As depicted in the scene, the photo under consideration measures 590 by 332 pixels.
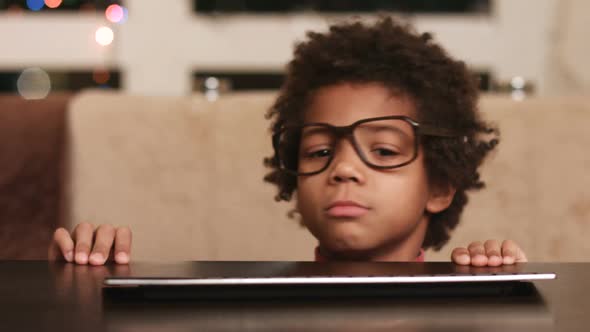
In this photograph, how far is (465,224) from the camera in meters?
1.62

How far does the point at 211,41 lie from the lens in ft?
7.47

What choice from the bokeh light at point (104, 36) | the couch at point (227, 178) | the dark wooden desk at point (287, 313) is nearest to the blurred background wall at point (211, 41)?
the bokeh light at point (104, 36)

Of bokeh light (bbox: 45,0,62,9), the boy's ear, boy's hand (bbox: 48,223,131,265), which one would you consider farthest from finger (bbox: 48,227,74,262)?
bokeh light (bbox: 45,0,62,9)

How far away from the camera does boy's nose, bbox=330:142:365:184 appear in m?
1.03

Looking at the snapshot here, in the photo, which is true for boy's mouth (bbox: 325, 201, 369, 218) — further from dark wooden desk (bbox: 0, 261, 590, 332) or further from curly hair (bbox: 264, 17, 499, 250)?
dark wooden desk (bbox: 0, 261, 590, 332)

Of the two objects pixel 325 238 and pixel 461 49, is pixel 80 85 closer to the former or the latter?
pixel 461 49

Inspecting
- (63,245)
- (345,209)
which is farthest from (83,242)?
(345,209)

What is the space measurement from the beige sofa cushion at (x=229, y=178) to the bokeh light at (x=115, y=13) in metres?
0.68

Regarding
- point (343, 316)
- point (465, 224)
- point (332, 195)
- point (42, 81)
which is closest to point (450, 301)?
point (343, 316)

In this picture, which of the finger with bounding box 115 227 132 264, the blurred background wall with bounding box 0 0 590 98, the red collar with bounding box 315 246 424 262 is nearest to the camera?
the finger with bounding box 115 227 132 264

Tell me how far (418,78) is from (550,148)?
1.89 feet

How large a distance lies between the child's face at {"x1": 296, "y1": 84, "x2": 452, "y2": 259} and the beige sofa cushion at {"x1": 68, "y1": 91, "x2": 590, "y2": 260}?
49cm

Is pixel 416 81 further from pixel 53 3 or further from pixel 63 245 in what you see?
pixel 53 3

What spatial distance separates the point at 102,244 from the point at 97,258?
0.45 ft
